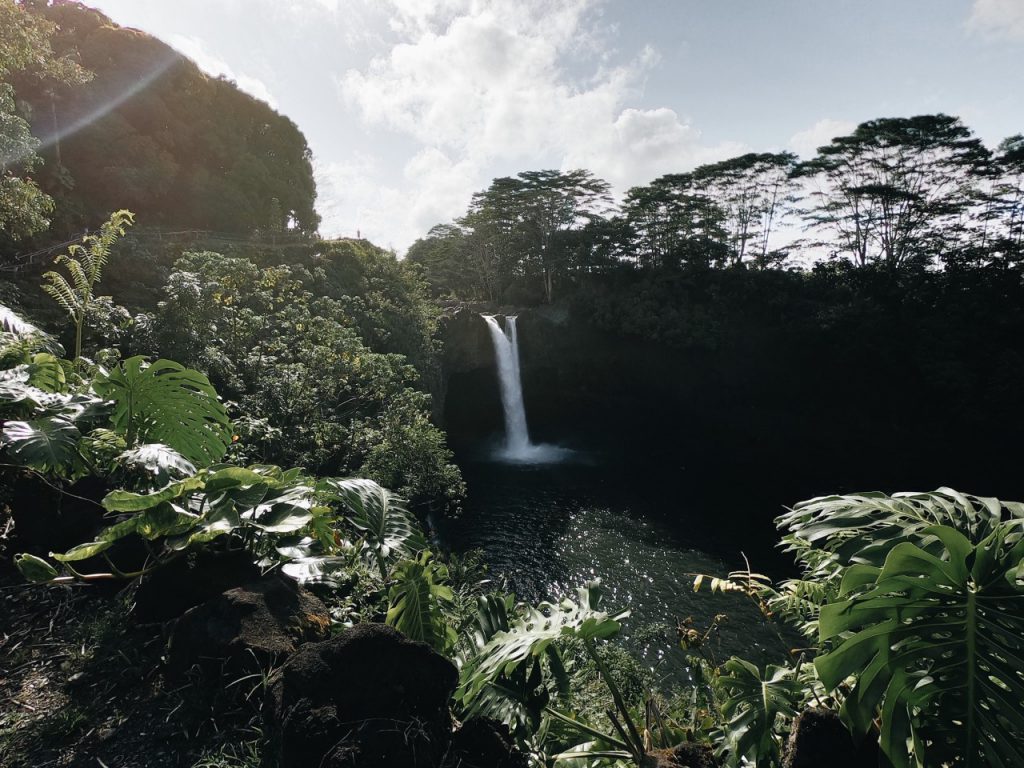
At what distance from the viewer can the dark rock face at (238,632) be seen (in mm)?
1825

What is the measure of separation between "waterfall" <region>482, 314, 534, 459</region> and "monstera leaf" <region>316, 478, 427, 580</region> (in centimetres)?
1761

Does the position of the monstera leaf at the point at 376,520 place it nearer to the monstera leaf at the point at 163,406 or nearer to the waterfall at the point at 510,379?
the monstera leaf at the point at 163,406

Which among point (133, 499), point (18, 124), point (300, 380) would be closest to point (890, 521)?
point (133, 499)

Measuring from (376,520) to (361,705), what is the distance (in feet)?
3.10

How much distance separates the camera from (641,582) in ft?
31.8

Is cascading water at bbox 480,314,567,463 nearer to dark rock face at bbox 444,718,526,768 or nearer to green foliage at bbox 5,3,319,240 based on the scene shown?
green foliage at bbox 5,3,319,240

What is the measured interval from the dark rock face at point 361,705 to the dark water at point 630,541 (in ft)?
22.0

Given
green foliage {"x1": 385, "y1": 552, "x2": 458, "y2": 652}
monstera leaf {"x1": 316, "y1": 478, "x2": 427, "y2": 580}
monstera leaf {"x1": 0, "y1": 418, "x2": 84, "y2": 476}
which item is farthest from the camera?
monstera leaf {"x1": 316, "y1": 478, "x2": 427, "y2": 580}

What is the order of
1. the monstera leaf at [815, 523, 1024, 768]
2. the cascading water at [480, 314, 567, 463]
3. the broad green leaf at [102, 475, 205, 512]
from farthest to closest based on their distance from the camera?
the cascading water at [480, 314, 567, 463], the broad green leaf at [102, 475, 205, 512], the monstera leaf at [815, 523, 1024, 768]

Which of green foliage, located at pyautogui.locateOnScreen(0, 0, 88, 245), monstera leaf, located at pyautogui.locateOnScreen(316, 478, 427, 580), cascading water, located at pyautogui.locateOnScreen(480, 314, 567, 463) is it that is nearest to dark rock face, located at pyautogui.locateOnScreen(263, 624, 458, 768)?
monstera leaf, located at pyautogui.locateOnScreen(316, 478, 427, 580)

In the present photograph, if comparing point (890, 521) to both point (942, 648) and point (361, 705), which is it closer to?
point (942, 648)

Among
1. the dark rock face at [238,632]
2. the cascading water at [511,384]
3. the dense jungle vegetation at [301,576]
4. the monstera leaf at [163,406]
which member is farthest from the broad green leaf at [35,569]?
the cascading water at [511,384]

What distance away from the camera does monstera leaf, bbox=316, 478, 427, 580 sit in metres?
2.31

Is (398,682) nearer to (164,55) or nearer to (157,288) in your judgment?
(157,288)
